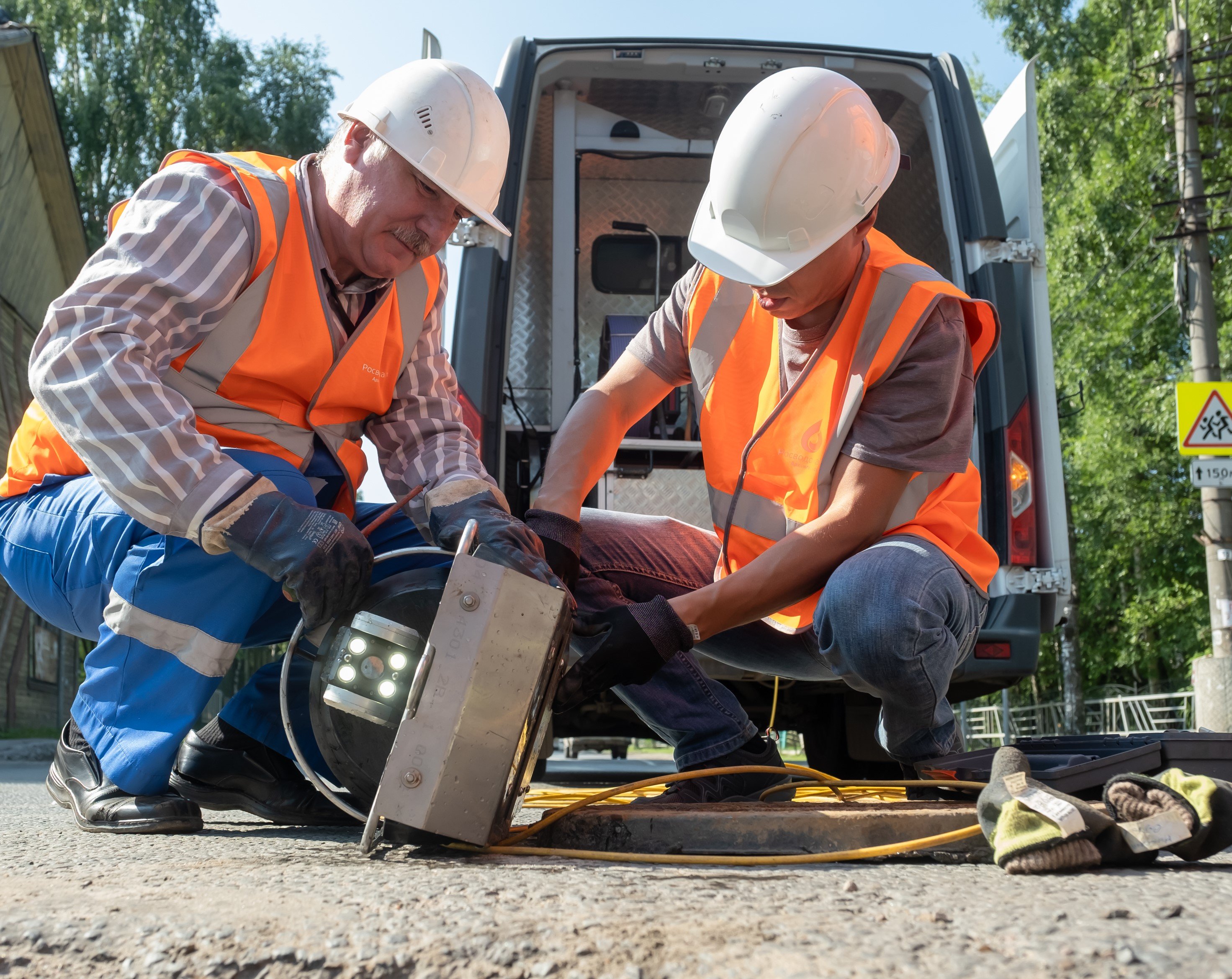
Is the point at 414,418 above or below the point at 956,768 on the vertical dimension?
above

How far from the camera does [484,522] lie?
2332mm

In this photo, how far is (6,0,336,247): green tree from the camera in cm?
1922

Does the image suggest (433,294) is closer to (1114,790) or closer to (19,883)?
(19,883)

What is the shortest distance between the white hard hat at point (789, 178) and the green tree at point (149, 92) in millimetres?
Answer: 18333

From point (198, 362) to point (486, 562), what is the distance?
98 centimetres

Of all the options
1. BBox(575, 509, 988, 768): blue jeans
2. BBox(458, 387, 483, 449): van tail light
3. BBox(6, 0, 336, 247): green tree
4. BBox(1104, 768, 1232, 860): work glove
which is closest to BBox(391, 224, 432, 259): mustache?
BBox(575, 509, 988, 768): blue jeans

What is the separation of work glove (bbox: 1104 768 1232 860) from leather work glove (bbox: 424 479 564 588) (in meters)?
0.99

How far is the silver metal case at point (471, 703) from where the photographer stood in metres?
1.70

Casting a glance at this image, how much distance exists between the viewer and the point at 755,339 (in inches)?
110

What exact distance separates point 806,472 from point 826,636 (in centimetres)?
39

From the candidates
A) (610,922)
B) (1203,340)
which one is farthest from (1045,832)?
(1203,340)

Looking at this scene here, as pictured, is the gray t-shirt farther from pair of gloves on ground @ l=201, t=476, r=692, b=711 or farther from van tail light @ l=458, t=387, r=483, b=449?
van tail light @ l=458, t=387, r=483, b=449

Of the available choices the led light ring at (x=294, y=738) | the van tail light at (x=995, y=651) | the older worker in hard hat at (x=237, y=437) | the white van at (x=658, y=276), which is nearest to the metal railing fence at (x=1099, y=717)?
the white van at (x=658, y=276)

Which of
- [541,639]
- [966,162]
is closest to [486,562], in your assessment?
[541,639]
